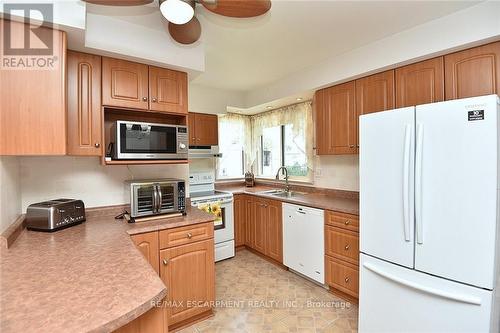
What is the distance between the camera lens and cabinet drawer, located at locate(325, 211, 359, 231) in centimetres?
218

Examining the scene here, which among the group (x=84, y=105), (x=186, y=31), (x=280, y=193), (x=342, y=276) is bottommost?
(x=342, y=276)

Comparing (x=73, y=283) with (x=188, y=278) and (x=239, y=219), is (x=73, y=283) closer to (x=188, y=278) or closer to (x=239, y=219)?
(x=188, y=278)

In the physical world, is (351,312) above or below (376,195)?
below

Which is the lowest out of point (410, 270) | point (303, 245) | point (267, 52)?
point (303, 245)

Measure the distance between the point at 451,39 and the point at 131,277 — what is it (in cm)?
255

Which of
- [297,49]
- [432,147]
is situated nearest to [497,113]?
[432,147]

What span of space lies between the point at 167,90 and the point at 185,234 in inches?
49.1

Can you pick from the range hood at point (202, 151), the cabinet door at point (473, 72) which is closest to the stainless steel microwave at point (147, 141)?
the range hood at point (202, 151)

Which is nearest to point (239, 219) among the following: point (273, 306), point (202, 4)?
point (273, 306)

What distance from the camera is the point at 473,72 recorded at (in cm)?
173

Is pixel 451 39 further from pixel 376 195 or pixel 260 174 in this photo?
pixel 260 174

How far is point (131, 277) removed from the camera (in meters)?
0.98

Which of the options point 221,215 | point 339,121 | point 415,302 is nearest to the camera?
point 415,302

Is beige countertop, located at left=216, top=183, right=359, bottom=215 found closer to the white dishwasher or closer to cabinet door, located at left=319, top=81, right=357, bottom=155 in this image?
the white dishwasher
